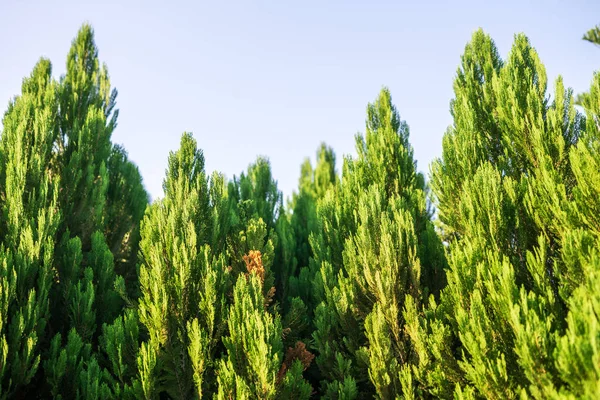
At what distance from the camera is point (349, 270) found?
820 centimetres

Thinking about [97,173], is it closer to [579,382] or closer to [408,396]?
[408,396]

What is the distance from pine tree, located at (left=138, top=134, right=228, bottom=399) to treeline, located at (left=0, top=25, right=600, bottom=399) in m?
0.04

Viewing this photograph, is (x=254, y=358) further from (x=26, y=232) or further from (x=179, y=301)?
(x=26, y=232)

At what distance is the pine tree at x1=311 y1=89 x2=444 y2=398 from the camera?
23.7 ft

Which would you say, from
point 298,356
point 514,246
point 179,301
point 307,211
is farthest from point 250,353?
point 307,211

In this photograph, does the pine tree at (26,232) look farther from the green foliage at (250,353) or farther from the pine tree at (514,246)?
the pine tree at (514,246)

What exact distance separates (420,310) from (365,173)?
335 cm

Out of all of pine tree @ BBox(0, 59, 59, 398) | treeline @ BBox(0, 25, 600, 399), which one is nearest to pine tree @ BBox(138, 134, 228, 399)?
treeline @ BBox(0, 25, 600, 399)

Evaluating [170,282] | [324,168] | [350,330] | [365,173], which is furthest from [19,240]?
[324,168]

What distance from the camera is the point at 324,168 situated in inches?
696

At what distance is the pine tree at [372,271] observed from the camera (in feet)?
23.7

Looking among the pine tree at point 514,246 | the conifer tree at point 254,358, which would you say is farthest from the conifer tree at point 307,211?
the pine tree at point 514,246

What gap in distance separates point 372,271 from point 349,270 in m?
0.53

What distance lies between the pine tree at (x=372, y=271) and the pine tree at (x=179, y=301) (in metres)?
2.01
